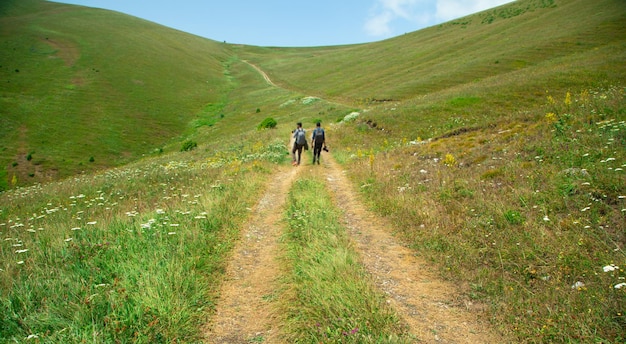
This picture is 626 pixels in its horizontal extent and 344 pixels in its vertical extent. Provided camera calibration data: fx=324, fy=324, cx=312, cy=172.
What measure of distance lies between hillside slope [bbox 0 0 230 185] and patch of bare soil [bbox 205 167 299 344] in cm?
4636

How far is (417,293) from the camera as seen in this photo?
6.01m

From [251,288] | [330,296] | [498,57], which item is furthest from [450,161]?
[498,57]

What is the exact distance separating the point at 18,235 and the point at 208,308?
666cm

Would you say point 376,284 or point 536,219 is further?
point 536,219

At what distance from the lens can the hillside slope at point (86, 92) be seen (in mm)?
48125

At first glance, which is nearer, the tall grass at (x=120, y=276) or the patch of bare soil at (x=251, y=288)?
the tall grass at (x=120, y=276)

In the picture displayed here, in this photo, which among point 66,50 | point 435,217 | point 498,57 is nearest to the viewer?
point 435,217

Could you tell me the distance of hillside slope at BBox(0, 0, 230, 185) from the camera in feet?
158

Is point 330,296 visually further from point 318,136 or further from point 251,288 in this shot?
point 318,136

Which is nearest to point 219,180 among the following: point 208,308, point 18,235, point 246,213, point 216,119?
point 246,213

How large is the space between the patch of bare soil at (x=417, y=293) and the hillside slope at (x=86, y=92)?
4899 centimetres

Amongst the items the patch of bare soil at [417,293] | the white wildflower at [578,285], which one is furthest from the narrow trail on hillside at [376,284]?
the white wildflower at [578,285]

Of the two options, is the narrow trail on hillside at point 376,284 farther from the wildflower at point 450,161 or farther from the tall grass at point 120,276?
the wildflower at point 450,161

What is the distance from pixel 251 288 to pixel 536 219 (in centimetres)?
618
